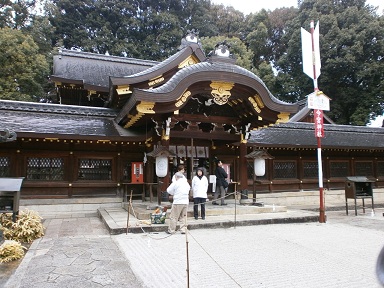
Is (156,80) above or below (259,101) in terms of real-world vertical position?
above

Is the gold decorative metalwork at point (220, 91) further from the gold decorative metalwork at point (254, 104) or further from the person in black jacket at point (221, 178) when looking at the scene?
the person in black jacket at point (221, 178)

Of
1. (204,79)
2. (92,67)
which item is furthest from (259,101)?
(92,67)

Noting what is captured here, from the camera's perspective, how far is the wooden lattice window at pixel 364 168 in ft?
58.3

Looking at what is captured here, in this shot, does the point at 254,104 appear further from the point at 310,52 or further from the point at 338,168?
the point at 338,168

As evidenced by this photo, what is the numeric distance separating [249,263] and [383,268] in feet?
13.7

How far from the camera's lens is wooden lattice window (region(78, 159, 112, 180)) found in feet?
40.0

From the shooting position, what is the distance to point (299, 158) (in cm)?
1622

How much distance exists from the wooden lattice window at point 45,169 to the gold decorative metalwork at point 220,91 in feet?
20.6

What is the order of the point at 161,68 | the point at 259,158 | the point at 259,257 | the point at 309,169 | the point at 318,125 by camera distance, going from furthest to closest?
1. the point at 309,169
2. the point at 161,68
3. the point at 259,158
4. the point at 318,125
5. the point at 259,257

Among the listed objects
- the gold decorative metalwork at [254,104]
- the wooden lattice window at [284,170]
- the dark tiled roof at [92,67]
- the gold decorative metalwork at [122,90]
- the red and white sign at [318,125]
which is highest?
the dark tiled roof at [92,67]

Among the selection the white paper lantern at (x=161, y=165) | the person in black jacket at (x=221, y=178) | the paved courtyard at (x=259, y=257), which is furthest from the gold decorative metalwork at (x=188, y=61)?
the paved courtyard at (x=259, y=257)

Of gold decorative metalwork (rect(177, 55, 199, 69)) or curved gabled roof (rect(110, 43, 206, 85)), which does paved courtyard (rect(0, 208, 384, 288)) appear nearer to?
curved gabled roof (rect(110, 43, 206, 85))

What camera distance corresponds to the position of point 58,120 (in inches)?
484

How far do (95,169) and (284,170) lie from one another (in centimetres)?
926
